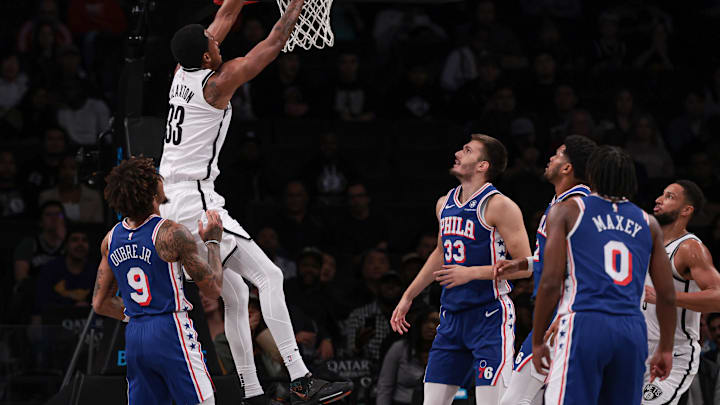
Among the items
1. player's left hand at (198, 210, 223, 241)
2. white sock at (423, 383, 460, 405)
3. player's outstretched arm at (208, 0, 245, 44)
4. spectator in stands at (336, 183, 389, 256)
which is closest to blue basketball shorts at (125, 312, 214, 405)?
player's left hand at (198, 210, 223, 241)

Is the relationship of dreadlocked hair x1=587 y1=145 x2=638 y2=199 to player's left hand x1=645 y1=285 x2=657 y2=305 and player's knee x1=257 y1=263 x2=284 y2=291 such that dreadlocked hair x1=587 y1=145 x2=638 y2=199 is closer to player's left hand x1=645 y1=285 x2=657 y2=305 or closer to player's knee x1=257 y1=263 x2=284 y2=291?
player's left hand x1=645 y1=285 x2=657 y2=305

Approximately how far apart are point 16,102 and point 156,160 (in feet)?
18.1

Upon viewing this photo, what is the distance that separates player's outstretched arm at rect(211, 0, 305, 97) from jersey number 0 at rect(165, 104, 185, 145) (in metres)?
0.22

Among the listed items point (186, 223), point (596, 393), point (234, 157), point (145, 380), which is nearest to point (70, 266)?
point (234, 157)

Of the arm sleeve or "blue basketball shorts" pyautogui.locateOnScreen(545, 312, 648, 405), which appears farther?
the arm sleeve

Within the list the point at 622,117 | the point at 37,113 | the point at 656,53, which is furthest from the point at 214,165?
the point at 656,53

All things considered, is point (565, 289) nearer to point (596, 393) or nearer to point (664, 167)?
point (596, 393)

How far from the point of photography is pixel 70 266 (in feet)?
32.9

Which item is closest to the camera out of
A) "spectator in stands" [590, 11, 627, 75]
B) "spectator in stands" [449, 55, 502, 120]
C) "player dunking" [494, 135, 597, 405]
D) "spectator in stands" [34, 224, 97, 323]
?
"player dunking" [494, 135, 597, 405]

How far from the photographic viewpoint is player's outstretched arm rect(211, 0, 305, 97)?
6312 millimetres

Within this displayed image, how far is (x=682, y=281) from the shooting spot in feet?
22.3

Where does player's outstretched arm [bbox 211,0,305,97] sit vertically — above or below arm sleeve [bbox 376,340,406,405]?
above

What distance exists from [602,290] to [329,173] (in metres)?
6.94

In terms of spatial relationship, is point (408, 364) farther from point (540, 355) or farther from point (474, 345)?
point (540, 355)
